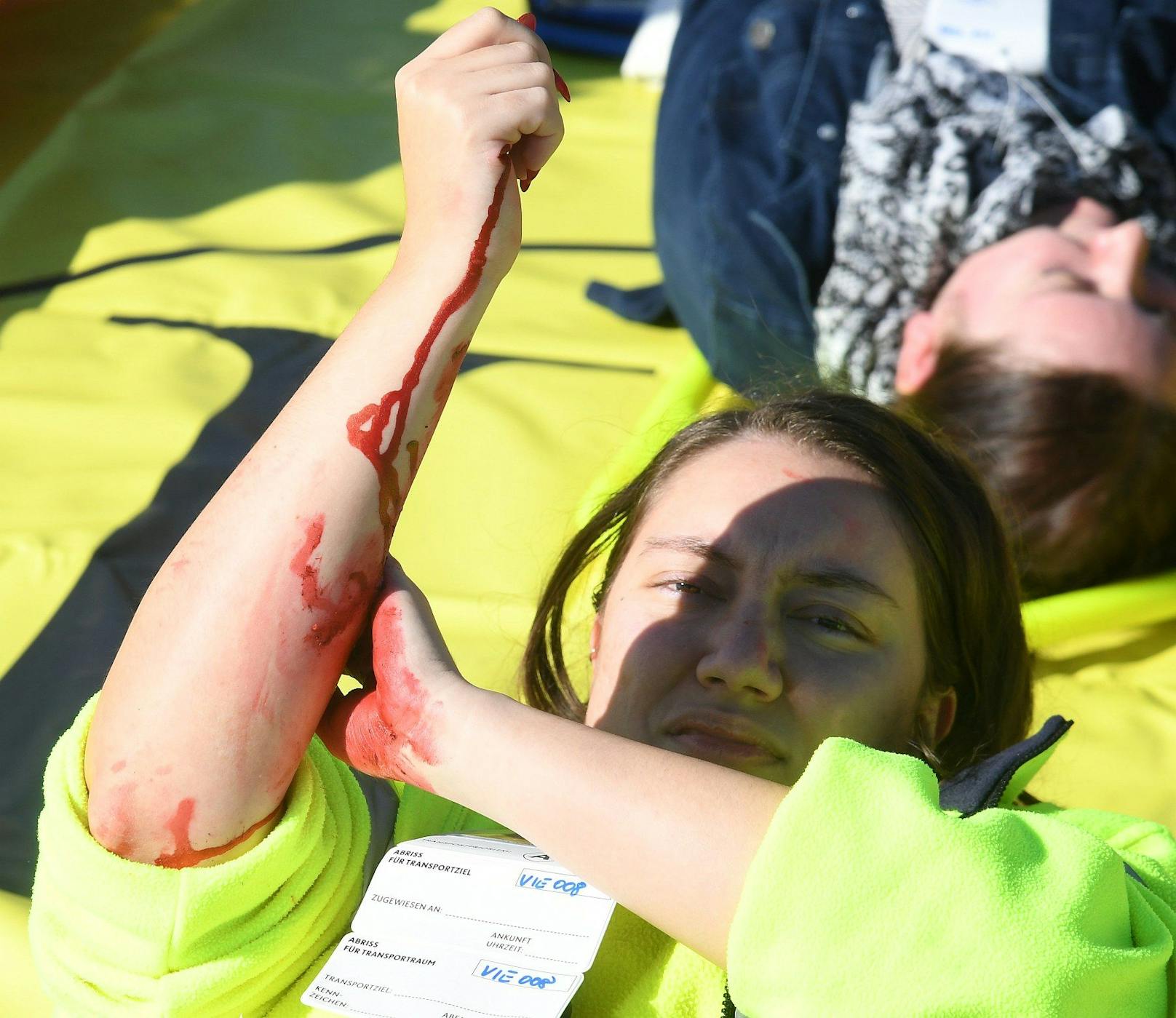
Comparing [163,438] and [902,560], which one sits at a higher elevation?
[902,560]

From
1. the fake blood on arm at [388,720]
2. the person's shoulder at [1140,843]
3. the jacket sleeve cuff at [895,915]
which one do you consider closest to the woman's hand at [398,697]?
the fake blood on arm at [388,720]

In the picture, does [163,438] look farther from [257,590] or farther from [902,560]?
[902,560]

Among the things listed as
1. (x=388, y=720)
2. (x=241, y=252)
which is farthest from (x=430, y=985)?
(x=241, y=252)

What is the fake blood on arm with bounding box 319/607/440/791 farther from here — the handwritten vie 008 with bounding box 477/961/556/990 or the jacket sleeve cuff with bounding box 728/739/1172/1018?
the jacket sleeve cuff with bounding box 728/739/1172/1018

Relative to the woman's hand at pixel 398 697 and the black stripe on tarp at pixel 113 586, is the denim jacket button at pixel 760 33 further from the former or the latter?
the woman's hand at pixel 398 697

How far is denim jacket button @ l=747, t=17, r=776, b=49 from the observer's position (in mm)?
1869

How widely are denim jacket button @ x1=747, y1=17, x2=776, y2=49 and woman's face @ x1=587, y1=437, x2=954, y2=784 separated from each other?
1.02m

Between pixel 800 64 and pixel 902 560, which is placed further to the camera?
pixel 800 64

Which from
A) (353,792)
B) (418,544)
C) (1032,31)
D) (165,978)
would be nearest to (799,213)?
(1032,31)

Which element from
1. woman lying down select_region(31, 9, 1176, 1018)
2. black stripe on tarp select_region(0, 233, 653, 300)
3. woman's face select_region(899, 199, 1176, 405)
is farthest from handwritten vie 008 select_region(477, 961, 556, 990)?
black stripe on tarp select_region(0, 233, 653, 300)

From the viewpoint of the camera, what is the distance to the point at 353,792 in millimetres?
949

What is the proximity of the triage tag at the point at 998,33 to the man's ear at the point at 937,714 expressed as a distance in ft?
3.40

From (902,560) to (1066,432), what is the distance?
0.56 meters

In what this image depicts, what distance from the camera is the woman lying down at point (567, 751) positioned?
0.66m
